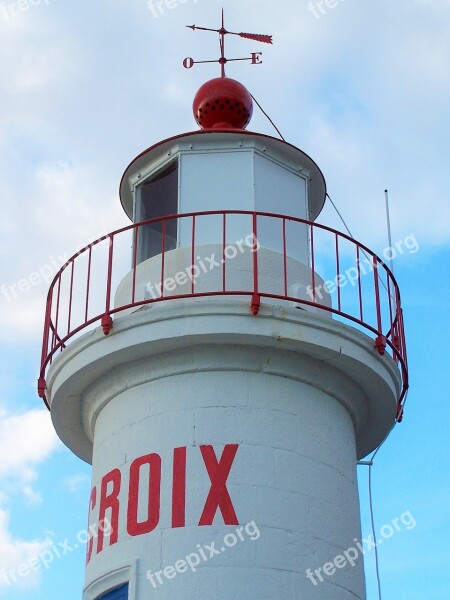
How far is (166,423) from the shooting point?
A: 10.6 metres

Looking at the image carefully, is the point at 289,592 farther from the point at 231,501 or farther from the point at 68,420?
the point at 68,420

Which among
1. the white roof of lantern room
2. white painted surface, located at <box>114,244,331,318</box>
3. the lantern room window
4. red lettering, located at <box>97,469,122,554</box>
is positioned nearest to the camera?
red lettering, located at <box>97,469,122,554</box>

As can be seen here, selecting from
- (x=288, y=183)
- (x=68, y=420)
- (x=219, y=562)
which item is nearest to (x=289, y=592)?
(x=219, y=562)

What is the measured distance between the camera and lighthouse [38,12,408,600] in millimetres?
9984

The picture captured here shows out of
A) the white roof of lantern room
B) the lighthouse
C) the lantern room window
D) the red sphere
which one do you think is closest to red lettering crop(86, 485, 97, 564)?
the lighthouse

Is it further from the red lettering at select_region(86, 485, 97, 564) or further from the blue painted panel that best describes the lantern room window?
the blue painted panel

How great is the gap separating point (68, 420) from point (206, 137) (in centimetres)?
376

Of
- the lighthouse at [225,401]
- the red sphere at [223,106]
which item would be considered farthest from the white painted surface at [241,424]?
the red sphere at [223,106]

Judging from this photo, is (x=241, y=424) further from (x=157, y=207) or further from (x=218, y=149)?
(x=157, y=207)

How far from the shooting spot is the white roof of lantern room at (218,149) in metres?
12.7

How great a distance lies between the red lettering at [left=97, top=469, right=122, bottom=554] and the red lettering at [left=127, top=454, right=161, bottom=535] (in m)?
0.21

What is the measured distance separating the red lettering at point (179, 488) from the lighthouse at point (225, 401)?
0.05ft

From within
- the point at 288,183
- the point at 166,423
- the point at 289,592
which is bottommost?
the point at 289,592

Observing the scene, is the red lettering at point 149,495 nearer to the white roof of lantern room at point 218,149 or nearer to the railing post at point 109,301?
the railing post at point 109,301
